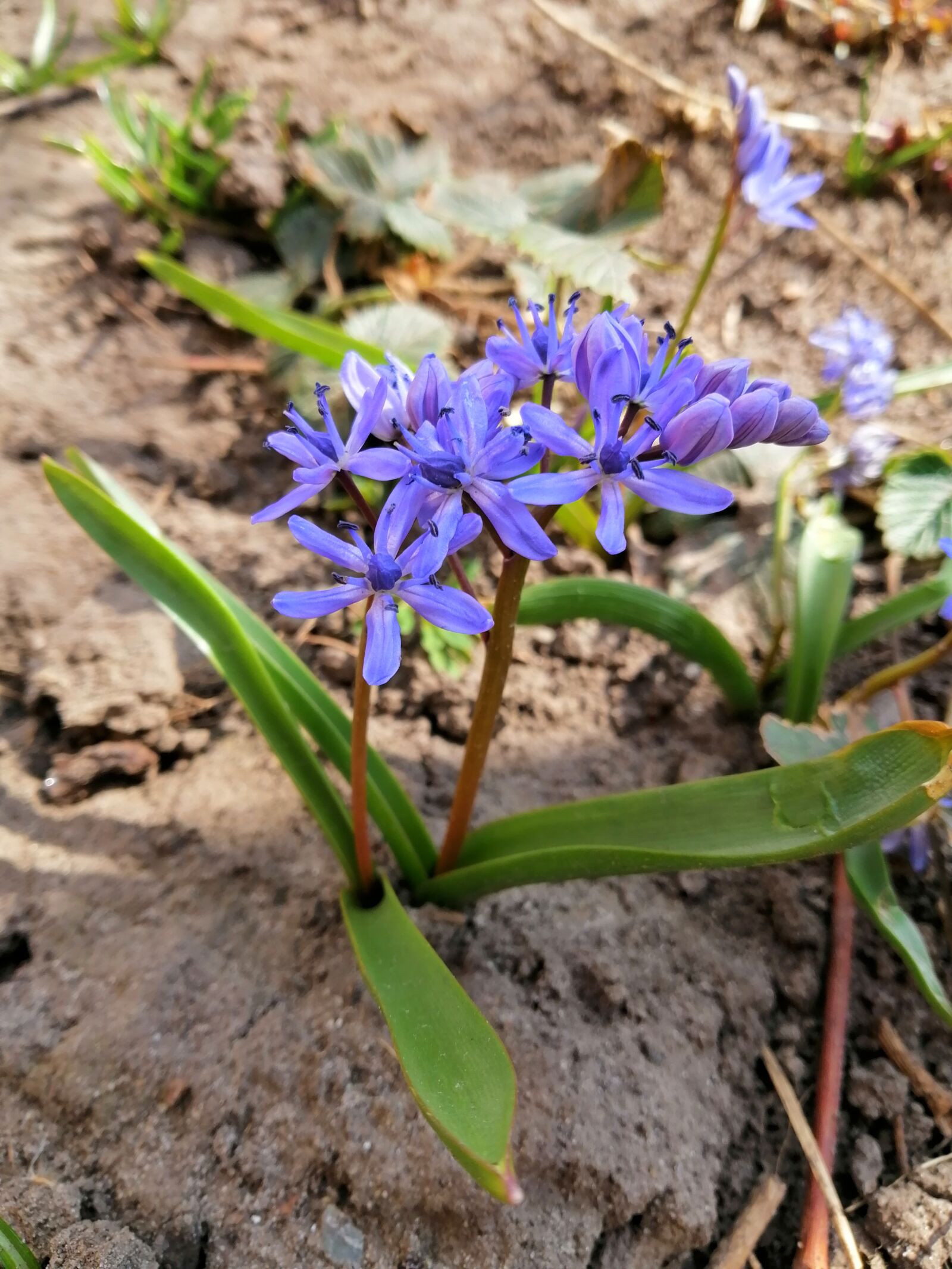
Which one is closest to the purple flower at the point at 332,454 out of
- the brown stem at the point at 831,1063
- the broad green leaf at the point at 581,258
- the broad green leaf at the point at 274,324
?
the broad green leaf at the point at 274,324

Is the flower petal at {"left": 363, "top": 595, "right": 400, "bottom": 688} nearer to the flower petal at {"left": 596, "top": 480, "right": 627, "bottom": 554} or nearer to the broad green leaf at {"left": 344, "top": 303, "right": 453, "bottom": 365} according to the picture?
the flower petal at {"left": 596, "top": 480, "right": 627, "bottom": 554}

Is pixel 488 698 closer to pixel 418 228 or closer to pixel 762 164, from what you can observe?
pixel 762 164

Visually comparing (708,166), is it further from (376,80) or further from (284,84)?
(284,84)

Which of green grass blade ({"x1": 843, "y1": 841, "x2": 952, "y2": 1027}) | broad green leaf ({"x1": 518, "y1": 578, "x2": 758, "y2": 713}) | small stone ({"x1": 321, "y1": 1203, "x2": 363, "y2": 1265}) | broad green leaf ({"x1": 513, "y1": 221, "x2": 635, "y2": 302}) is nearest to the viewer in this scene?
small stone ({"x1": 321, "y1": 1203, "x2": 363, "y2": 1265})

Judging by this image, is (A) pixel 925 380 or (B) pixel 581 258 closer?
(B) pixel 581 258

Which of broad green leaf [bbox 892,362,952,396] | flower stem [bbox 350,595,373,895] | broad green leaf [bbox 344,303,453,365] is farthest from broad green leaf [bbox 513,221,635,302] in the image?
flower stem [bbox 350,595,373,895]

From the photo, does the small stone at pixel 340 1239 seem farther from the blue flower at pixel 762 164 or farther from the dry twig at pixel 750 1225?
the blue flower at pixel 762 164

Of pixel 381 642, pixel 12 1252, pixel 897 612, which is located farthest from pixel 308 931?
pixel 897 612

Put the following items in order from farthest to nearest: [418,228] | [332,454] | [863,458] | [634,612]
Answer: [418,228], [863,458], [634,612], [332,454]

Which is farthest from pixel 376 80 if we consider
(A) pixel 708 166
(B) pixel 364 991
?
(B) pixel 364 991
